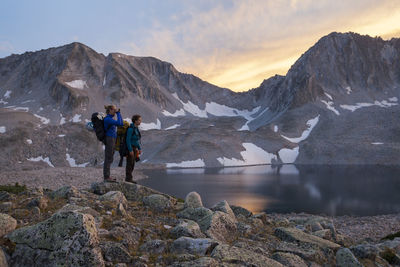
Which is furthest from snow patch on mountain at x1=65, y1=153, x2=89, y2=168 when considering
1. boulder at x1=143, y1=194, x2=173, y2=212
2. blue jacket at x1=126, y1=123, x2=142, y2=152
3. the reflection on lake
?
boulder at x1=143, y1=194, x2=173, y2=212

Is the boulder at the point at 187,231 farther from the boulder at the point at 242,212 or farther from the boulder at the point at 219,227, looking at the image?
the boulder at the point at 242,212

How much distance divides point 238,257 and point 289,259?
6.30 ft

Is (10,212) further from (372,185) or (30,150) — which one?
(30,150)

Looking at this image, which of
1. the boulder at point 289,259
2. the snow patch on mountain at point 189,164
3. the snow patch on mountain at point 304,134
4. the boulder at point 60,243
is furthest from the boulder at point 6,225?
the snow patch on mountain at point 304,134

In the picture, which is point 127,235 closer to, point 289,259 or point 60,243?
point 60,243

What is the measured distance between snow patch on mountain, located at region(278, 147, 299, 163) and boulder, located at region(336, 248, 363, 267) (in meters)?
143

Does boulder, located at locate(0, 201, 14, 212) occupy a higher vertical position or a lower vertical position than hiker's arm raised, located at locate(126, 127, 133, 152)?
lower

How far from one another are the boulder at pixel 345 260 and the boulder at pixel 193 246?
175 inches

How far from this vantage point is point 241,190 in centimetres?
6725

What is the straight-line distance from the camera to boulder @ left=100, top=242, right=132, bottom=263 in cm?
704

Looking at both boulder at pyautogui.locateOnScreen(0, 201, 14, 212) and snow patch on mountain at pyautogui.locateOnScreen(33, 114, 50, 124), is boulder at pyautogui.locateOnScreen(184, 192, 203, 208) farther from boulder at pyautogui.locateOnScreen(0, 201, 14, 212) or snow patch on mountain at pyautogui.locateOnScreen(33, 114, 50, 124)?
snow patch on mountain at pyautogui.locateOnScreen(33, 114, 50, 124)

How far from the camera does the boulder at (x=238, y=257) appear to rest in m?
7.60

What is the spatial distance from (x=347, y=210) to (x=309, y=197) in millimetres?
11142

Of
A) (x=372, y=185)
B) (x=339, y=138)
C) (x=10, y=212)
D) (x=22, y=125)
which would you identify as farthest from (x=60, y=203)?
(x=339, y=138)
